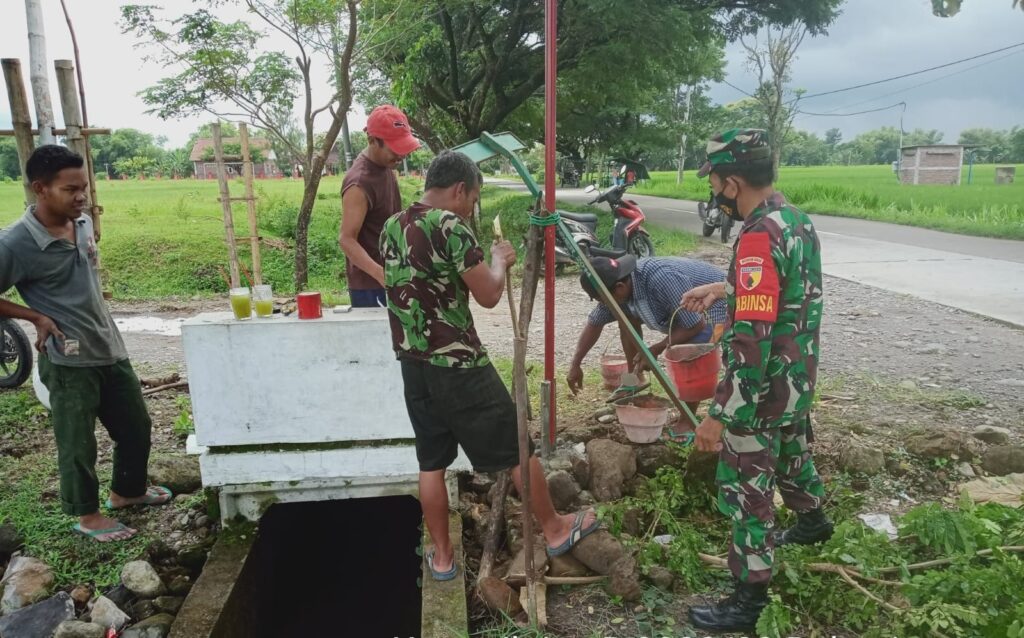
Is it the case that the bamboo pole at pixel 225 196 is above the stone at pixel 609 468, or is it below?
above

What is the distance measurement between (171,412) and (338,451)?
6.89 ft

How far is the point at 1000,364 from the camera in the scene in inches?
207

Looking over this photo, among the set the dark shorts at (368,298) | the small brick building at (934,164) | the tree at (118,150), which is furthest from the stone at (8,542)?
the tree at (118,150)

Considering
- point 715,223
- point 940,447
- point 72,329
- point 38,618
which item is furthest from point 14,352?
point 715,223

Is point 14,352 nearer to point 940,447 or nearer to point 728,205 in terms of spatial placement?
point 728,205

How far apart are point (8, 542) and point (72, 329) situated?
1064 mm

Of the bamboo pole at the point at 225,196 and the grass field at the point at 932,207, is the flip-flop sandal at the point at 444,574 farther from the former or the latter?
the grass field at the point at 932,207

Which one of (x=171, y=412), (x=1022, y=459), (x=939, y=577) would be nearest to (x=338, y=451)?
(x=171, y=412)

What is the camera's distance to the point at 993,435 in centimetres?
376

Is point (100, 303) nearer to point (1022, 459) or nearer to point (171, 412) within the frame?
point (171, 412)

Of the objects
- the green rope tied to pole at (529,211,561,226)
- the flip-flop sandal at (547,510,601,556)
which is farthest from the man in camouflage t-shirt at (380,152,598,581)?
the green rope tied to pole at (529,211,561,226)

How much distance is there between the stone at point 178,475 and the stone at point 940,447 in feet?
12.4

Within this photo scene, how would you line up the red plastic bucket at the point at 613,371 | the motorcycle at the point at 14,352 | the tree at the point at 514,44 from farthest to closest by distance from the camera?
the tree at the point at 514,44, the motorcycle at the point at 14,352, the red plastic bucket at the point at 613,371

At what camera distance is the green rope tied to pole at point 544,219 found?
2.73 metres
